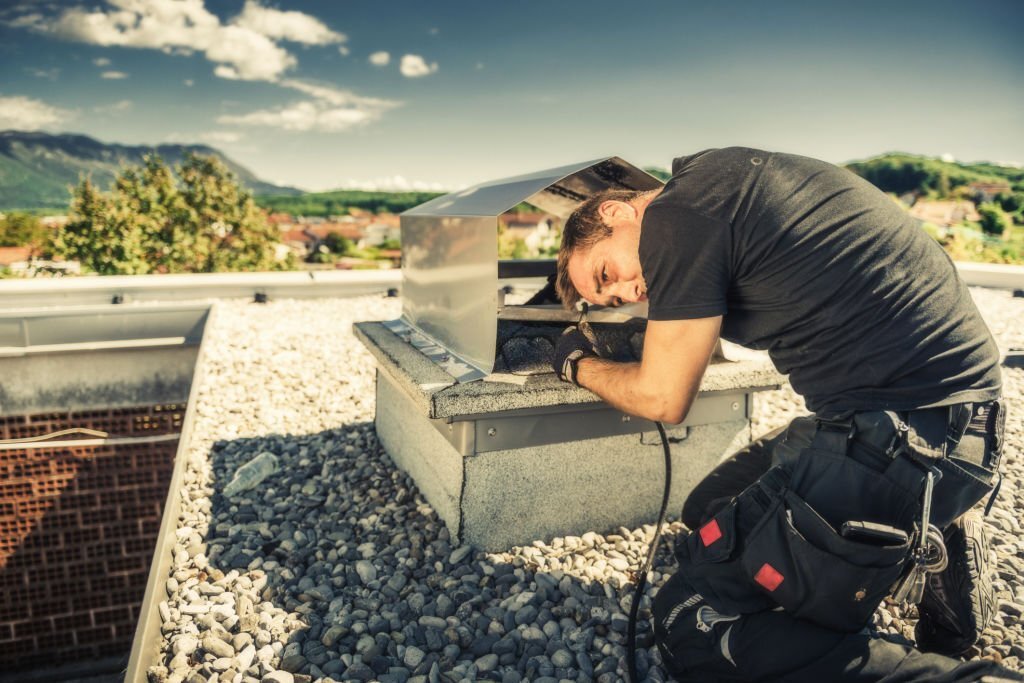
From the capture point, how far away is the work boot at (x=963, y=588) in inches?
77.4

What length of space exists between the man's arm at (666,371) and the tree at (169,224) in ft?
44.9

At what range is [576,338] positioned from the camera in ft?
7.89

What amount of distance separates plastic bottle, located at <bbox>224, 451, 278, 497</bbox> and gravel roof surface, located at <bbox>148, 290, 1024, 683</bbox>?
0.16 feet

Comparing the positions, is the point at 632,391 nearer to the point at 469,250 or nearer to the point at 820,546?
the point at 820,546

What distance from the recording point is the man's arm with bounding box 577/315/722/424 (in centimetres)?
181

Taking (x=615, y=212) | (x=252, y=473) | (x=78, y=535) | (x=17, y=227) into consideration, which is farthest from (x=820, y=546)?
(x=17, y=227)

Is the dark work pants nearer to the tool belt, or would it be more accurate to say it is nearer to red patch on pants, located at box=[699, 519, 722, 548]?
the tool belt

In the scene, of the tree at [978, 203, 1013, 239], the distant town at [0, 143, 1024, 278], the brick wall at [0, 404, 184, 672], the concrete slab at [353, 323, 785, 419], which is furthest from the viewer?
the tree at [978, 203, 1013, 239]

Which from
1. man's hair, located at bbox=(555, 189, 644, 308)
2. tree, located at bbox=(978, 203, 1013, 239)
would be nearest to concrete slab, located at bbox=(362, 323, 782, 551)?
man's hair, located at bbox=(555, 189, 644, 308)

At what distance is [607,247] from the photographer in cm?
213

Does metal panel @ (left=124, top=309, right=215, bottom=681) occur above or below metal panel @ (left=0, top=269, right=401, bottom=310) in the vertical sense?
below

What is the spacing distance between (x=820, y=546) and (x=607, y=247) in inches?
41.6

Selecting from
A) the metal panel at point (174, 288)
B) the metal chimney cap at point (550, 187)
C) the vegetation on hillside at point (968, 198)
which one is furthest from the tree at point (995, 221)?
the metal chimney cap at point (550, 187)

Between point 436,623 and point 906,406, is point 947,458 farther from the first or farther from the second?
point 436,623
